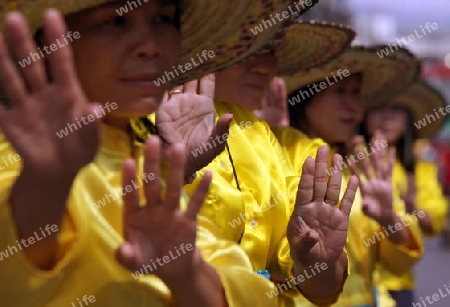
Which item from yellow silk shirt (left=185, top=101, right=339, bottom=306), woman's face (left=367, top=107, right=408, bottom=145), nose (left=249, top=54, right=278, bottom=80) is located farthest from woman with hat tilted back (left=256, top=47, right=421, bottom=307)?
woman's face (left=367, top=107, right=408, bottom=145)

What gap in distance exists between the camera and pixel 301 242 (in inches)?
74.2

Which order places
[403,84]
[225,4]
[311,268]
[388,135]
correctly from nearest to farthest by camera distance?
[225,4] < [311,268] < [403,84] < [388,135]

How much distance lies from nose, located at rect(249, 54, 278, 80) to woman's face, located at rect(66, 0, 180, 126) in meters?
1.00

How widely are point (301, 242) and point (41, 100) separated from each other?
3.07 ft

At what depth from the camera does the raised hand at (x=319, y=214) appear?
1898 mm

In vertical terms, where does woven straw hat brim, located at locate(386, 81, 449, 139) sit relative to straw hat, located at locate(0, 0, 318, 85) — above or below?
below

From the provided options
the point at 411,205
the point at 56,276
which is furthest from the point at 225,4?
the point at 411,205

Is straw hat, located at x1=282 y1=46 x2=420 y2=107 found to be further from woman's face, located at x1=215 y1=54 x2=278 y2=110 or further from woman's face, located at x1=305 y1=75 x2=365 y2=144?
woman's face, located at x1=215 y1=54 x2=278 y2=110

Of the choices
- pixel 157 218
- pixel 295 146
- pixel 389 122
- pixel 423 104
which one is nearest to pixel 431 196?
pixel 423 104

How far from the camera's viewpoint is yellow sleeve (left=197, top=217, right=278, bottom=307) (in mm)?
1437

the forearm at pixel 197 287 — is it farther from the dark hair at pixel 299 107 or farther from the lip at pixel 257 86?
the dark hair at pixel 299 107

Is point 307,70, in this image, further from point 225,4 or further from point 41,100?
point 41,100

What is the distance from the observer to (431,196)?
5.84 meters

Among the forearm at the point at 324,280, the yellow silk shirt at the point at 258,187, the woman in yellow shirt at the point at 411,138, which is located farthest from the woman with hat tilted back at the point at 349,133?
the woman in yellow shirt at the point at 411,138
